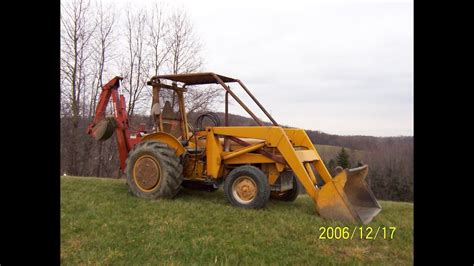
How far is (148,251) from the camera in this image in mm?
4352

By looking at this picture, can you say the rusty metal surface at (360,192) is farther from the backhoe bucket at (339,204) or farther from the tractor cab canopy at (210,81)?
the tractor cab canopy at (210,81)

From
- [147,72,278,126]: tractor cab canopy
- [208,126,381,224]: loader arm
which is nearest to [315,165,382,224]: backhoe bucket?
[208,126,381,224]: loader arm

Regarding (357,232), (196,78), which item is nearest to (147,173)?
(196,78)

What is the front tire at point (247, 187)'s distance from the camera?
645 cm

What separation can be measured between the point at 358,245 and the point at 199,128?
4.06 m

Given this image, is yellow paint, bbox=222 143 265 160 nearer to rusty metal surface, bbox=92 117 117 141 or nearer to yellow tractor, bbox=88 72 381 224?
→ yellow tractor, bbox=88 72 381 224

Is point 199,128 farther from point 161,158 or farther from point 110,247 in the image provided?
point 110,247

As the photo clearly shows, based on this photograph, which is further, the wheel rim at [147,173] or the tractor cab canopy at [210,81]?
the wheel rim at [147,173]

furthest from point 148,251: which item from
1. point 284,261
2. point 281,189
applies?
point 281,189

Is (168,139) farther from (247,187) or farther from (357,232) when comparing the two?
(357,232)

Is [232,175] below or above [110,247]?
above

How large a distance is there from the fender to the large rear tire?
205 mm

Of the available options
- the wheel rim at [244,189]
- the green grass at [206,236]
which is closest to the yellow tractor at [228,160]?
the wheel rim at [244,189]

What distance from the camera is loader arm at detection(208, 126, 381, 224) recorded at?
5852mm
